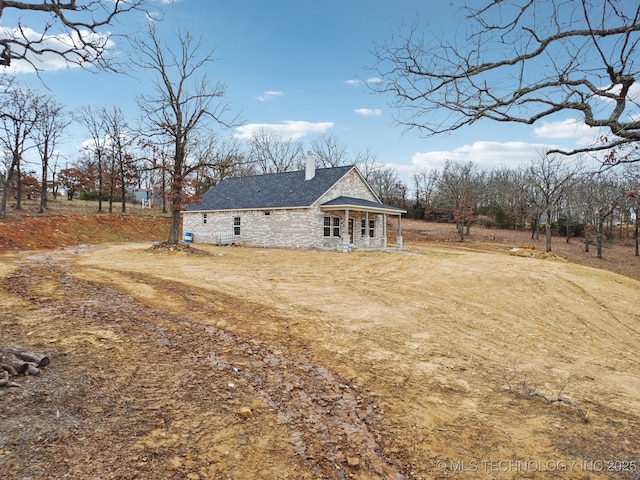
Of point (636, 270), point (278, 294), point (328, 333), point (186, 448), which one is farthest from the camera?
point (636, 270)

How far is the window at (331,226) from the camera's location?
22156mm

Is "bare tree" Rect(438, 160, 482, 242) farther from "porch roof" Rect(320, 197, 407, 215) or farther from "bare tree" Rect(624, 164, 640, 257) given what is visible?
"porch roof" Rect(320, 197, 407, 215)

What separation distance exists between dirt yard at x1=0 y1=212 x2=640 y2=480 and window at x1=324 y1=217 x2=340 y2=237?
12.9 metres

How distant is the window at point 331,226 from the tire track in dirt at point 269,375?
14.8 m

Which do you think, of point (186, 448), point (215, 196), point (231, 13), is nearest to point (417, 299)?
point (186, 448)

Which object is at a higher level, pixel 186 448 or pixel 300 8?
pixel 300 8

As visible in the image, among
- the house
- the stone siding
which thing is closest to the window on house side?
the house

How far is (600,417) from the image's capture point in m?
3.77

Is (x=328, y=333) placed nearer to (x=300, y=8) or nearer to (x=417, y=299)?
(x=417, y=299)

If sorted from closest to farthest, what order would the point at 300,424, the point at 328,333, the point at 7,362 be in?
the point at 300,424 < the point at 7,362 < the point at 328,333

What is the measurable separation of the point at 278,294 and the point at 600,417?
664cm

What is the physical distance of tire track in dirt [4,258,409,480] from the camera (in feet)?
9.68

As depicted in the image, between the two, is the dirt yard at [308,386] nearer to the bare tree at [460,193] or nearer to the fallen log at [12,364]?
the fallen log at [12,364]

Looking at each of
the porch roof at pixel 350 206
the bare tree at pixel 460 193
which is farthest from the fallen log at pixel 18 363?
the bare tree at pixel 460 193
